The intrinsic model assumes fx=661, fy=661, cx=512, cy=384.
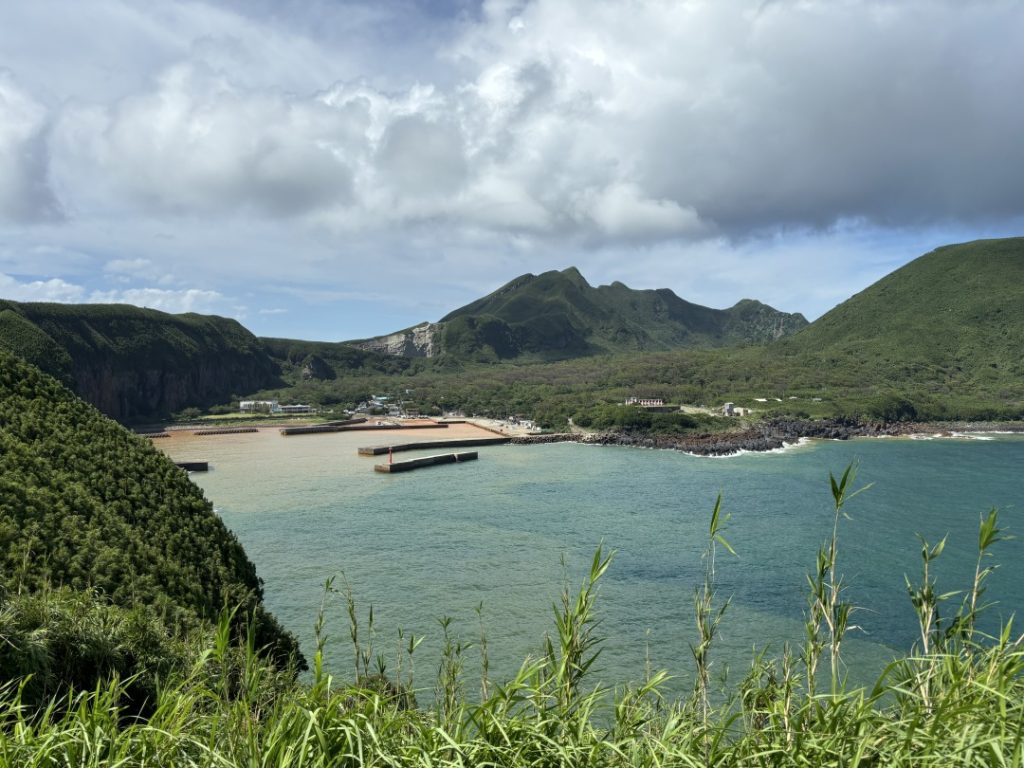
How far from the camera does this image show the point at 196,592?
14.4 meters

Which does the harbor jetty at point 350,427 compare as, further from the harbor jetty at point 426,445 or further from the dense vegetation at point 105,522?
the dense vegetation at point 105,522

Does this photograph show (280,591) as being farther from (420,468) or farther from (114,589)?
(420,468)

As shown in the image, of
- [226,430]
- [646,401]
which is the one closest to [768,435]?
[646,401]

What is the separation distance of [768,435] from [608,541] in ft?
156

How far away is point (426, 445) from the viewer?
62.8 meters

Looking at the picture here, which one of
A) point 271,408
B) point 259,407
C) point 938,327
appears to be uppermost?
point 938,327

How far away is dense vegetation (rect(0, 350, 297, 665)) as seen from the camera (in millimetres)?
12695

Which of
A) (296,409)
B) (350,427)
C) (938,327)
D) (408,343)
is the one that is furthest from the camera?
(408,343)

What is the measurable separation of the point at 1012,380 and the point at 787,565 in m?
99.8

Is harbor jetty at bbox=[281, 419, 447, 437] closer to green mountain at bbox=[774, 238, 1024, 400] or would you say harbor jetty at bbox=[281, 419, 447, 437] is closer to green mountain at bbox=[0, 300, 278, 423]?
green mountain at bbox=[0, 300, 278, 423]

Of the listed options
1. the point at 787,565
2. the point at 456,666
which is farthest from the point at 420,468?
the point at 456,666

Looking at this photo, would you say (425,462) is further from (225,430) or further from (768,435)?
(768,435)

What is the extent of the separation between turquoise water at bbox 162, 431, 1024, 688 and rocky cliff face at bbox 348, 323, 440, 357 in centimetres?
11832

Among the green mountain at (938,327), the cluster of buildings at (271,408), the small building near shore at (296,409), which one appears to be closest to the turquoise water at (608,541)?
the small building near shore at (296,409)
